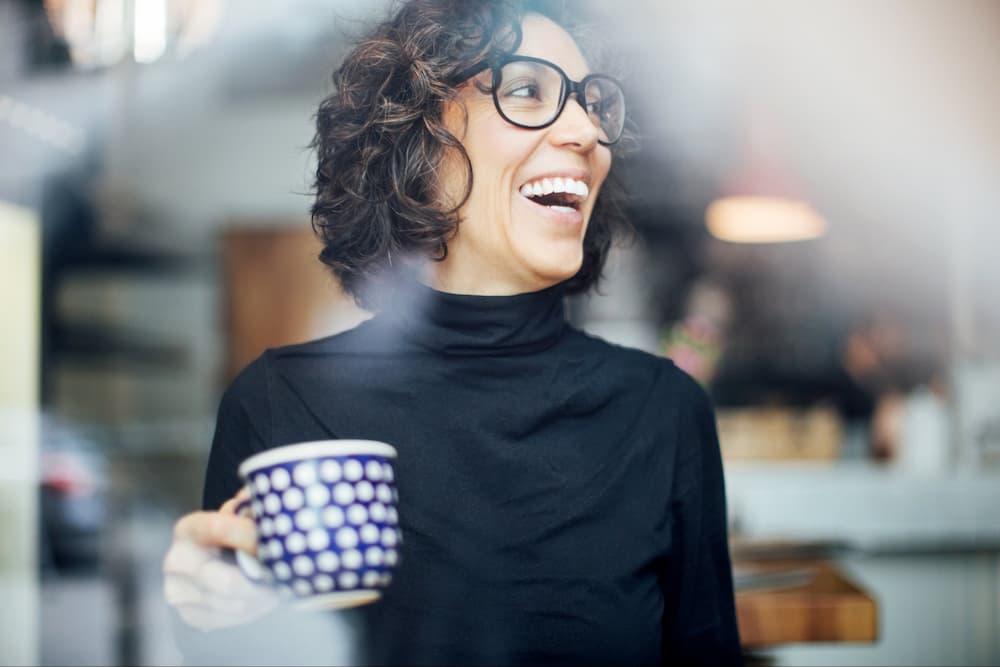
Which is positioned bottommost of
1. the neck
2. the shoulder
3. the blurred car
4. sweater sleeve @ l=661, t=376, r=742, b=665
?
the blurred car

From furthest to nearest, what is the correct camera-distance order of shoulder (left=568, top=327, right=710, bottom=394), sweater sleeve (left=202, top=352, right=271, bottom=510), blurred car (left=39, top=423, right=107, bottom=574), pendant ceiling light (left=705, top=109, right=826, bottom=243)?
pendant ceiling light (left=705, top=109, right=826, bottom=243) → blurred car (left=39, top=423, right=107, bottom=574) → shoulder (left=568, top=327, right=710, bottom=394) → sweater sleeve (left=202, top=352, right=271, bottom=510)

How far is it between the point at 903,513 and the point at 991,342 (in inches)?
21.7

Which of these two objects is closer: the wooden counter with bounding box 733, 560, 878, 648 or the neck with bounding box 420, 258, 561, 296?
the neck with bounding box 420, 258, 561, 296

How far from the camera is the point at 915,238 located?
2.79 m

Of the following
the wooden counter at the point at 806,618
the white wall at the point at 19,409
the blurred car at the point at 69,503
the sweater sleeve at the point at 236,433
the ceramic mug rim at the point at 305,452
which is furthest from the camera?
the blurred car at the point at 69,503

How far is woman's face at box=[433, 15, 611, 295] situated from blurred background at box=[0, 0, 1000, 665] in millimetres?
141

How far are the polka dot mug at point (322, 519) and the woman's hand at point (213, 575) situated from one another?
0.08ft

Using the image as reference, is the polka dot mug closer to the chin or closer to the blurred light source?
the chin

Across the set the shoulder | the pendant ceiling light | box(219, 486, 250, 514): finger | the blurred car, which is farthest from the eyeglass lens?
the pendant ceiling light

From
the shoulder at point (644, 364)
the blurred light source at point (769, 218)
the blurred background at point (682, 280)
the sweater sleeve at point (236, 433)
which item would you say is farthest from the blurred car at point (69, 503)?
the blurred light source at point (769, 218)

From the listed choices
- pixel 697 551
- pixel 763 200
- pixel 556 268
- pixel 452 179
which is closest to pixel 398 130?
pixel 452 179

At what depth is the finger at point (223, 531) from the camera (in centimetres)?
54

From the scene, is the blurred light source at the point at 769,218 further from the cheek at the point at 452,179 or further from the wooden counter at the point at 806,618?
the cheek at the point at 452,179

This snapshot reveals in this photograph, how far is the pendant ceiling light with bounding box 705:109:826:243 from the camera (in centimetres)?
233
